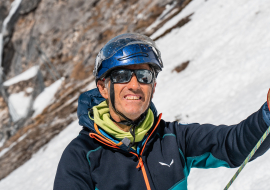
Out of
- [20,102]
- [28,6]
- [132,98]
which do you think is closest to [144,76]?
[132,98]

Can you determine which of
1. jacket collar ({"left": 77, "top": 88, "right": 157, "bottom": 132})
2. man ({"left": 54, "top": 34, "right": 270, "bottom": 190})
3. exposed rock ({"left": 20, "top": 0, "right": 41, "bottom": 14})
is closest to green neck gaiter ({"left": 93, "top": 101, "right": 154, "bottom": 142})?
man ({"left": 54, "top": 34, "right": 270, "bottom": 190})

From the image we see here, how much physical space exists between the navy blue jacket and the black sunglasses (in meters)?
0.52

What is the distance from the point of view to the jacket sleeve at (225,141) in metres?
2.03

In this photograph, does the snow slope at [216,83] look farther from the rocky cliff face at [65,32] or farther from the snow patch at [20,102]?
the snow patch at [20,102]

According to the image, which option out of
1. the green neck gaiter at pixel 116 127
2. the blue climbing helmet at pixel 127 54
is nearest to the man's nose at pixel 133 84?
the blue climbing helmet at pixel 127 54

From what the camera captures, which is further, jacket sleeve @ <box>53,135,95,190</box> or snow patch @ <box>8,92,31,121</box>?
snow patch @ <box>8,92,31,121</box>

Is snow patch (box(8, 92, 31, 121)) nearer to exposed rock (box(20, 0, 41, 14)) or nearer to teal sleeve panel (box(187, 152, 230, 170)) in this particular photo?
exposed rock (box(20, 0, 41, 14))

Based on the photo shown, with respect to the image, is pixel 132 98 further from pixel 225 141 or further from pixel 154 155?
pixel 225 141

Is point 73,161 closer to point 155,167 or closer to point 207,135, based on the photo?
point 155,167

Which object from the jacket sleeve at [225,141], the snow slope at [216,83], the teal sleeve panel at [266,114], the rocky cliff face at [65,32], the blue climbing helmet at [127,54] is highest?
the rocky cliff face at [65,32]

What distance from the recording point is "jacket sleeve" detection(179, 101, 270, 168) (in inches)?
80.0

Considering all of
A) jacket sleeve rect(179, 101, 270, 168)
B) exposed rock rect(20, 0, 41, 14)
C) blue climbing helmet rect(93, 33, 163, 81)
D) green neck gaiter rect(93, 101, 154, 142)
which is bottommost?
jacket sleeve rect(179, 101, 270, 168)

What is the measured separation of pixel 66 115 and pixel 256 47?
11.6 meters

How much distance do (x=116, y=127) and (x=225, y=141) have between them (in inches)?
44.4
